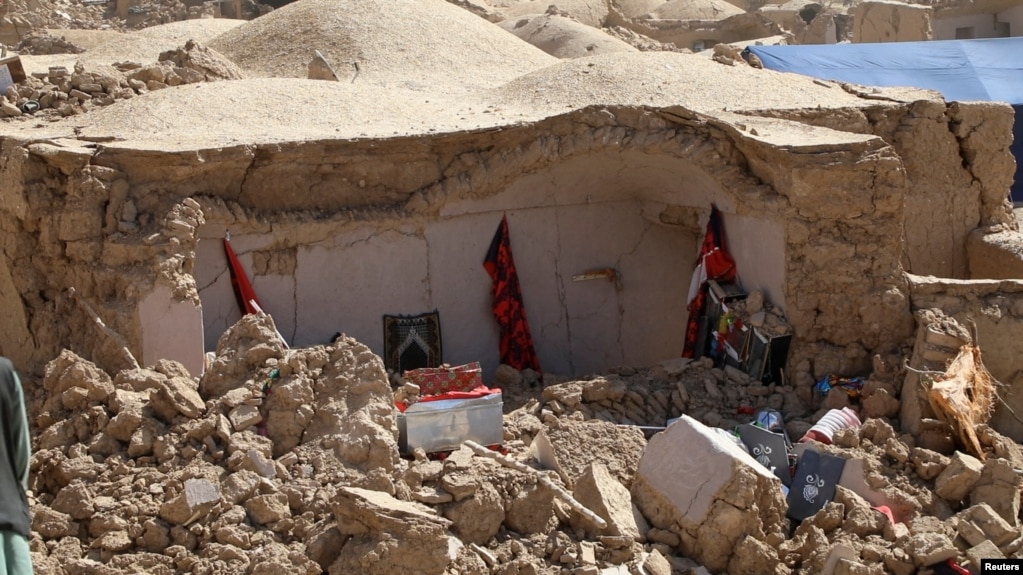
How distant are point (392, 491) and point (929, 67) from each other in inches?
381

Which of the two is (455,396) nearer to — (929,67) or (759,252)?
(759,252)

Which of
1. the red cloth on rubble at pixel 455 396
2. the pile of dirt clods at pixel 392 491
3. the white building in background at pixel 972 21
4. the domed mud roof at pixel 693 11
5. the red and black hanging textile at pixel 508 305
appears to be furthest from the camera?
the domed mud roof at pixel 693 11

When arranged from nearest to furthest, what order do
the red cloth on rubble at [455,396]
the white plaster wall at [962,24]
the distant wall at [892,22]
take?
the red cloth on rubble at [455,396] < the distant wall at [892,22] < the white plaster wall at [962,24]

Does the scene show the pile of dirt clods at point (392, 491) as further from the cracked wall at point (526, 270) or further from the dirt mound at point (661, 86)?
the dirt mound at point (661, 86)

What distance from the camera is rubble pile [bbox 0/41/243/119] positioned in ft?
33.1

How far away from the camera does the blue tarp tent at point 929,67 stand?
13.5m

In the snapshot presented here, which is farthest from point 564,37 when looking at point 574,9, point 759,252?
point 759,252

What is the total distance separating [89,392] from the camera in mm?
7152

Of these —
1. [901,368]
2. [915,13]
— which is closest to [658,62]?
[901,368]

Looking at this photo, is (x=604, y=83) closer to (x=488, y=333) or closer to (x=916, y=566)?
(x=488, y=333)

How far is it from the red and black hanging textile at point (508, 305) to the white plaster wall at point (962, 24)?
11949 mm

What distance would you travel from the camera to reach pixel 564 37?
61.3 ft

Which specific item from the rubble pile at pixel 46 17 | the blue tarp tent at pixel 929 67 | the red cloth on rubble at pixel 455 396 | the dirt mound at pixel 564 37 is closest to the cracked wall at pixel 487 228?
the red cloth on rubble at pixel 455 396

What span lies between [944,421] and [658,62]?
4.42 metres
